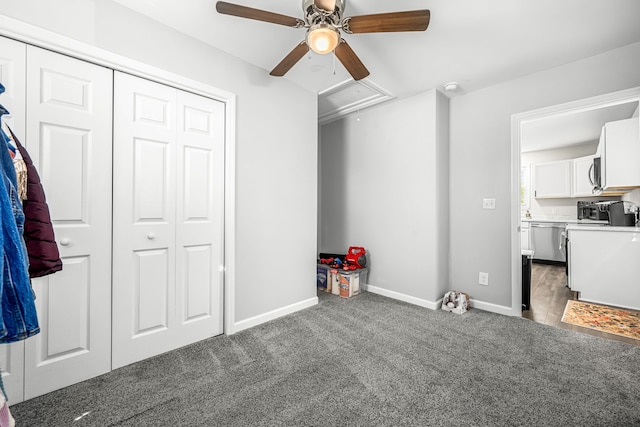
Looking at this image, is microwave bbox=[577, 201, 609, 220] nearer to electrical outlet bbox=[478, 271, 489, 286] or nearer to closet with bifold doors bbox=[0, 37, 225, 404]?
electrical outlet bbox=[478, 271, 489, 286]

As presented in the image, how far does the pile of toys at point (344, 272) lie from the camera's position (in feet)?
11.4

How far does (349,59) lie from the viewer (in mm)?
1982

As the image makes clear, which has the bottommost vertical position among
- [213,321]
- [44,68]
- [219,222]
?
[213,321]

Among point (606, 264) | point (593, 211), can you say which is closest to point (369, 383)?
point (606, 264)

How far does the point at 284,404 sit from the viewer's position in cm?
159

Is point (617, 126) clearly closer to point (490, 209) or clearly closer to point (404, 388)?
point (490, 209)

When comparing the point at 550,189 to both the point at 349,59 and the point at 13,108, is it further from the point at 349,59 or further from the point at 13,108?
the point at 13,108

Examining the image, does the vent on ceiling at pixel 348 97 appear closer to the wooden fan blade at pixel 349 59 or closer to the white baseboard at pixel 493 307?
the wooden fan blade at pixel 349 59

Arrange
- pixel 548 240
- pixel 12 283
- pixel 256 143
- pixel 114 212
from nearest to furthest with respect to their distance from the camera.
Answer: pixel 12 283 → pixel 114 212 → pixel 256 143 → pixel 548 240

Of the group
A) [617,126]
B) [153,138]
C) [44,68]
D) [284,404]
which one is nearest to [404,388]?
[284,404]

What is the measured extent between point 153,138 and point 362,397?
7.14 ft

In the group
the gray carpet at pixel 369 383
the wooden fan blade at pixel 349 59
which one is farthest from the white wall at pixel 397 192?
the wooden fan blade at pixel 349 59

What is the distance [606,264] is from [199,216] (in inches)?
173

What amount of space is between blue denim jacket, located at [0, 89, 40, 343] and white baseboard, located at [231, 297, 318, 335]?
5.44 feet
